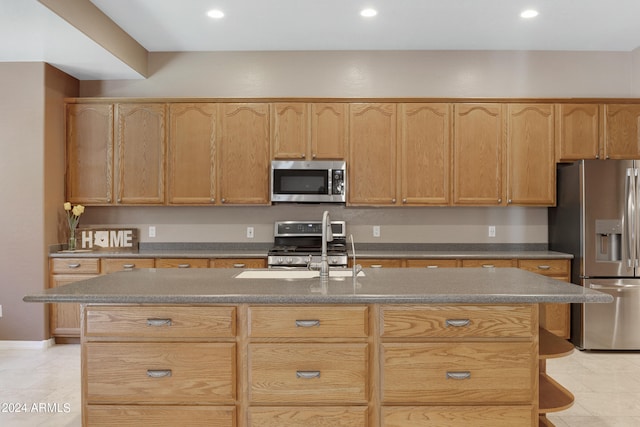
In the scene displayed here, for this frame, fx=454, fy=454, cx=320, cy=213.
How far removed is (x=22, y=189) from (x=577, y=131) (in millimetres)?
5341

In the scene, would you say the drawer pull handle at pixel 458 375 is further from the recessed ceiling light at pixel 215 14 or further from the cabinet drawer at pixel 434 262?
the recessed ceiling light at pixel 215 14

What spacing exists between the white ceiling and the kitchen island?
2551 millimetres

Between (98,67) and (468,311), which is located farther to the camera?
(98,67)

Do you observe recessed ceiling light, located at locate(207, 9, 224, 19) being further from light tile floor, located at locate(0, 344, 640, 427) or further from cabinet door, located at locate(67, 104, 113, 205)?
light tile floor, located at locate(0, 344, 640, 427)

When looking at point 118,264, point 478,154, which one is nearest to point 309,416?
point 118,264

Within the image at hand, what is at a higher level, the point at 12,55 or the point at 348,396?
the point at 12,55

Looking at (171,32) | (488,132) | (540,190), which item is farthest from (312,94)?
(540,190)

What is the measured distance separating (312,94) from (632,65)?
3350 millimetres

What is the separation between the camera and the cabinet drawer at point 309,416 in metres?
2.01

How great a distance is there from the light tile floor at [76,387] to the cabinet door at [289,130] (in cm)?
262

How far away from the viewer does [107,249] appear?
4.71 metres

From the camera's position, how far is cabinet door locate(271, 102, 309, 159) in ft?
14.7

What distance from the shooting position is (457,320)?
202 cm

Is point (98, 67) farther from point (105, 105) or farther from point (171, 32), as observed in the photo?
point (171, 32)
